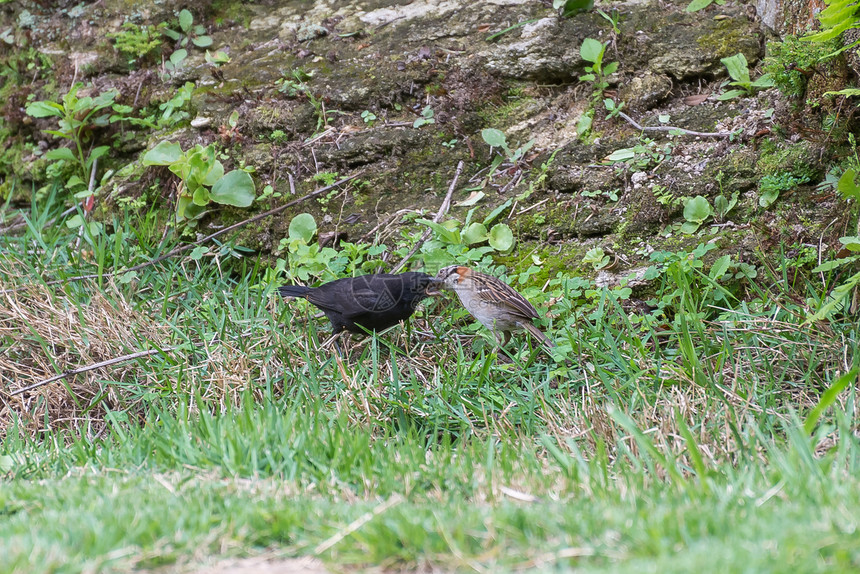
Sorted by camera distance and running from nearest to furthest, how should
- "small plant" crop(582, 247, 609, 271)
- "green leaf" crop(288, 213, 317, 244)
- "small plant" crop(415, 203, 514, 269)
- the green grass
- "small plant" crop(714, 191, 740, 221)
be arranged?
the green grass, "small plant" crop(714, 191, 740, 221), "small plant" crop(582, 247, 609, 271), "small plant" crop(415, 203, 514, 269), "green leaf" crop(288, 213, 317, 244)

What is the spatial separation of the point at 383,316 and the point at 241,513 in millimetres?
2737

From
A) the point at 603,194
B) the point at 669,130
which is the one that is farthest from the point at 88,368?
the point at 669,130

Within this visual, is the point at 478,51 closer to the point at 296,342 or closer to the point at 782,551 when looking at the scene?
the point at 296,342

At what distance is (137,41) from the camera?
780 cm

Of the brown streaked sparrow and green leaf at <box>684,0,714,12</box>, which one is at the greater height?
green leaf at <box>684,0,714,12</box>

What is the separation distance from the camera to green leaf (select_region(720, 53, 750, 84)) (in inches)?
237

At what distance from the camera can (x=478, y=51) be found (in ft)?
22.8

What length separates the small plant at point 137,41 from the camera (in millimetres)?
7797

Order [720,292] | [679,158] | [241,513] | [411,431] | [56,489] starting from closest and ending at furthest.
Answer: [241,513] < [56,489] < [411,431] < [720,292] < [679,158]

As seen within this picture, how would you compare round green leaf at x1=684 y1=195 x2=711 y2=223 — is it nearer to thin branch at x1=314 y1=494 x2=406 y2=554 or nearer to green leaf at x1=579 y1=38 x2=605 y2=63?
green leaf at x1=579 y1=38 x2=605 y2=63

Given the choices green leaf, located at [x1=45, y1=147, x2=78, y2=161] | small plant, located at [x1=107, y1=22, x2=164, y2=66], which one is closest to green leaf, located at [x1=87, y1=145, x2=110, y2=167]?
green leaf, located at [x1=45, y1=147, x2=78, y2=161]

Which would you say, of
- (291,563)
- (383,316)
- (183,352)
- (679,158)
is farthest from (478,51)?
(291,563)

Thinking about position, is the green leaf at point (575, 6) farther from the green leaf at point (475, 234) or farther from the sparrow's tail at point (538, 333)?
the sparrow's tail at point (538, 333)

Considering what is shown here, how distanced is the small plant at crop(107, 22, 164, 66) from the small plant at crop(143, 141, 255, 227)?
1.73 meters
